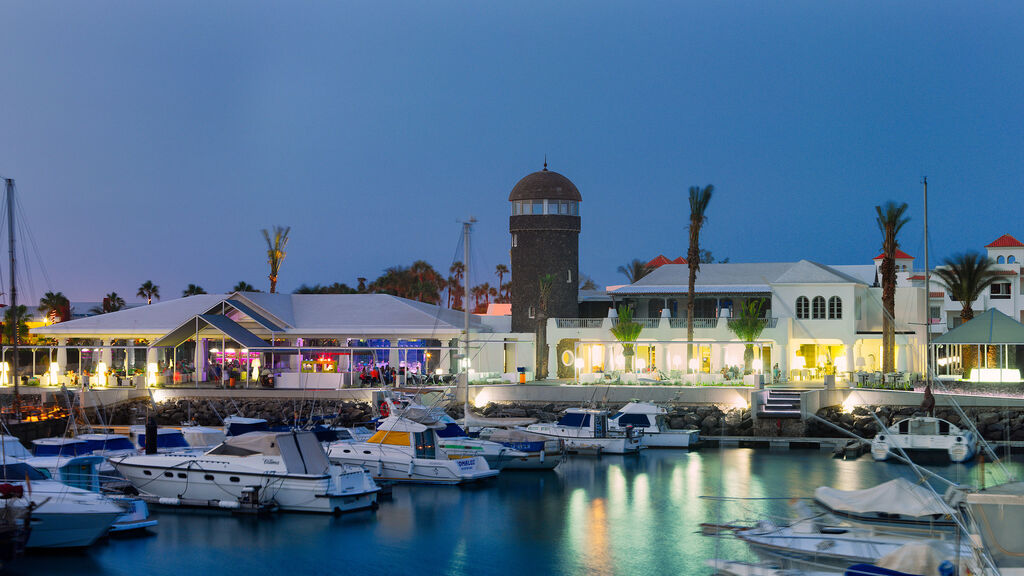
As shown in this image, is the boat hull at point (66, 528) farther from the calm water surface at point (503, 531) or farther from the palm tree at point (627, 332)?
the palm tree at point (627, 332)

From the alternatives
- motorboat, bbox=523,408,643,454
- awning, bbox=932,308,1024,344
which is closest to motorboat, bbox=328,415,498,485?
motorboat, bbox=523,408,643,454

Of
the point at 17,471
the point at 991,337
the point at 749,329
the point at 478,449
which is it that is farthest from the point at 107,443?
the point at 991,337

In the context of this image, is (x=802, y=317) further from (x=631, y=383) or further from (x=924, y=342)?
(x=631, y=383)

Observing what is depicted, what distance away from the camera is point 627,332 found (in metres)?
56.0

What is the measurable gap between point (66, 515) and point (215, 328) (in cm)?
3096

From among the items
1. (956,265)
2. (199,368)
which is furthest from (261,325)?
(956,265)

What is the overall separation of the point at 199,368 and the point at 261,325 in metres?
3.79

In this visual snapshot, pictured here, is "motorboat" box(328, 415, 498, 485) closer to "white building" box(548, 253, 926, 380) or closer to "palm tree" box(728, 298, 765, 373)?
"white building" box(548, 253, 926, 380)

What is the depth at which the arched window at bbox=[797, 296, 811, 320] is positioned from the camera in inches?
2226

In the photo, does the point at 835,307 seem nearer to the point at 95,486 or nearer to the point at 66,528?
the point at 95,486

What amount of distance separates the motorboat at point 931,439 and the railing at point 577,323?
20.9 meters

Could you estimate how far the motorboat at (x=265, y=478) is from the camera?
29.1 m

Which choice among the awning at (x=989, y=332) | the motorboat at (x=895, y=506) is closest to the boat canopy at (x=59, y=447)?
the motorboat at (x=895, y=506)

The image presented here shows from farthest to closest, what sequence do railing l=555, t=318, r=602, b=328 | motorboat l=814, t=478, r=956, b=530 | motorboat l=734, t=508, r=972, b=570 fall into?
railing l=555, t=318, r=602, b=328, motorboat l=814, t=478, r=956, b=530, motorboat l=734, t=508, r=972, b=570
